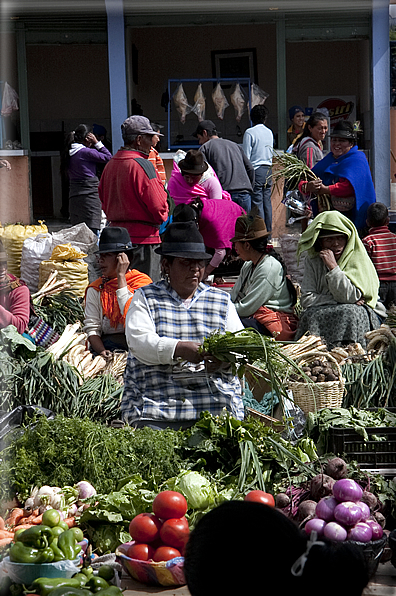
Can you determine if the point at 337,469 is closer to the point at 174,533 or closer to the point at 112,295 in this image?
the point at 174,533

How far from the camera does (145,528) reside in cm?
250

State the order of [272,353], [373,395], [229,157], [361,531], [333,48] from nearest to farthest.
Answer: [361,531], [272,353], [373,395], [229,157], [333,48]

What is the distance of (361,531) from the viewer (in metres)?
2.56

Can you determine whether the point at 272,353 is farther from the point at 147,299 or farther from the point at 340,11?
the point at 340,11

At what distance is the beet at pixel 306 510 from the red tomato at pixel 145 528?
0.56 metres

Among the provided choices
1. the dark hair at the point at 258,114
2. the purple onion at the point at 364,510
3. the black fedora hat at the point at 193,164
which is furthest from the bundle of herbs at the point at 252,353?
the dark hair at the point at 258,114

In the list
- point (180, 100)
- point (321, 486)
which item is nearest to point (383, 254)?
point (321, 486)

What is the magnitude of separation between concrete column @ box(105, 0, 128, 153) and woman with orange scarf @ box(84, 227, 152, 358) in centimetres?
465

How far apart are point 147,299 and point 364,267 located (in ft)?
7.37

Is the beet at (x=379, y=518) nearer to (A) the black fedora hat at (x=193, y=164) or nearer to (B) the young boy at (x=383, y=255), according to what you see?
(B) the young boy at (x=383, y=255)

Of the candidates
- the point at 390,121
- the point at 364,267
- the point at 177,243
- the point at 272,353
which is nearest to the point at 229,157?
the point at 364,267

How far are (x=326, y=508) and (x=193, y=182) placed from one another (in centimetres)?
463

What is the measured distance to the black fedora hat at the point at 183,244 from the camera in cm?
357

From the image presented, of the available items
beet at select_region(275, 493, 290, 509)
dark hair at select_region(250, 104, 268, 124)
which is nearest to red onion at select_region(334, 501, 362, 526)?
beet at select_region(275, 493, 290, 509)
